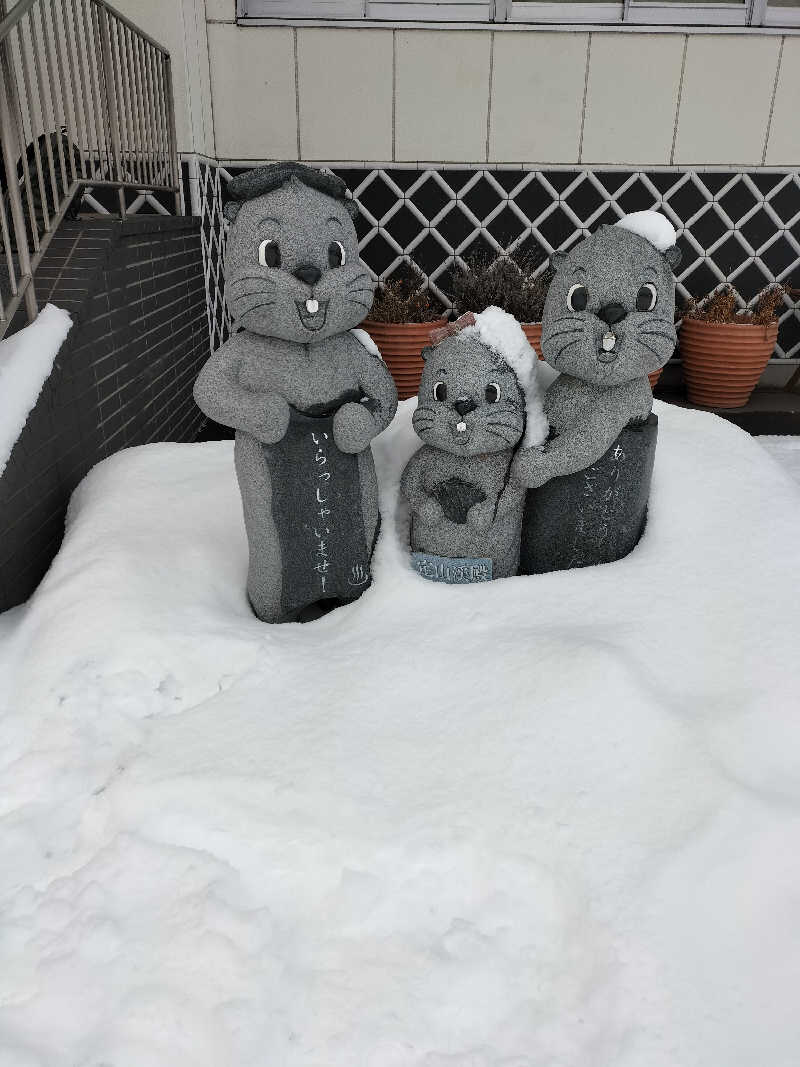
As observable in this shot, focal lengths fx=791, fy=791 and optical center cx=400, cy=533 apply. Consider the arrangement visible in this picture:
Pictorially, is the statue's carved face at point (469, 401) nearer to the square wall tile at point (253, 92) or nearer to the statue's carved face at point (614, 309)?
the statue's carved face at point (614, 309)

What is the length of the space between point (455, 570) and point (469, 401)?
434mm

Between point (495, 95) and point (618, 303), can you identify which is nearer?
point (618, 303)

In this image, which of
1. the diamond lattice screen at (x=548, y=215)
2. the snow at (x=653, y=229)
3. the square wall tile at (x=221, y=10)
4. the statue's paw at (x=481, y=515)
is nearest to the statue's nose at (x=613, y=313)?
the snow at (x=653, y=229)

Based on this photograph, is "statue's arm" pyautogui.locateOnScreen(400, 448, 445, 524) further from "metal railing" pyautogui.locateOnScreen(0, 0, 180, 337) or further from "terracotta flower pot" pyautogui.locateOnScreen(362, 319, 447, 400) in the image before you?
"terracotta flower pot" pyautogui.locateOnScreen(362, 319, 447, 400)

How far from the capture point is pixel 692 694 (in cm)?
165

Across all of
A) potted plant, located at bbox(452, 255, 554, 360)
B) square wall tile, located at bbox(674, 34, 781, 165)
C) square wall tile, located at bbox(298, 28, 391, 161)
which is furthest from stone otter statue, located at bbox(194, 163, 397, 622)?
square wall tile, located at bbox(674, 34, 781, 165)

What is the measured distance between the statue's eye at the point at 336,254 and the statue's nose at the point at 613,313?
23.6 inches

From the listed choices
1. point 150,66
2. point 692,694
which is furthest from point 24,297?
point 692,694

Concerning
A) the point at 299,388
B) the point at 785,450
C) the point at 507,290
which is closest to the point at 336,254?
the point at 299,388

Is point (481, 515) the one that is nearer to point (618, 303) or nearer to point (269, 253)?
point (618, 303)

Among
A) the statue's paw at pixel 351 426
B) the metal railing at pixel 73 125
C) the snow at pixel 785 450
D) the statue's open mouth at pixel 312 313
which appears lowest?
the snow at pixel 785 450

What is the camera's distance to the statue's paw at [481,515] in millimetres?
1955

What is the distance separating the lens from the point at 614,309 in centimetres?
179

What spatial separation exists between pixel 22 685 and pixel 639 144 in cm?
423
